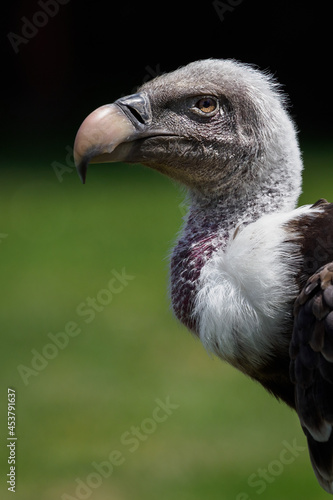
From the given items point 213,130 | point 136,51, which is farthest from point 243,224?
point 136,51

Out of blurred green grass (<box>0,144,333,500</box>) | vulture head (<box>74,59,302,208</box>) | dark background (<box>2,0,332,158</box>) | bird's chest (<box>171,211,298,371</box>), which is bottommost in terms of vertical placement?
blurred green grass (<box>0,144,333,500</box>)

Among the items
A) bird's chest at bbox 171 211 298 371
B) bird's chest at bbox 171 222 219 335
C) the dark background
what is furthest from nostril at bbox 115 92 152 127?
the dark background

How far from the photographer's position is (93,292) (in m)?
8.14

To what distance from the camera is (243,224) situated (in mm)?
3348

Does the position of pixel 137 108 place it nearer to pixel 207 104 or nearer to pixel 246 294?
pixel 207 104

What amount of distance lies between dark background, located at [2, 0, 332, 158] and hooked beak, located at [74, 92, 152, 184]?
8804 millimetres

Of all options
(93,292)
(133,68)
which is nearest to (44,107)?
(133,68)

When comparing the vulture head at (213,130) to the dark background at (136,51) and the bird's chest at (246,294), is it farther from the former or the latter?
the dark background at (136,51)

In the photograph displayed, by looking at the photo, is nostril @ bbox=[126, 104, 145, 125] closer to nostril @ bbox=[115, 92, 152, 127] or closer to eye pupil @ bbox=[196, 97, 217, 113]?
nostril @ bbox=[115, 92, 152, 127]

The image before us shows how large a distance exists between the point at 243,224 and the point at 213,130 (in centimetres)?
40

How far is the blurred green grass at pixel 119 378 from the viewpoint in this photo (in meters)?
5.43

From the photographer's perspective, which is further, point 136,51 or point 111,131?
point 136,51

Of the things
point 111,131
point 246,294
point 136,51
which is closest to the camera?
point 246,294

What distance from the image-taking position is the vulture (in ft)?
9.87
